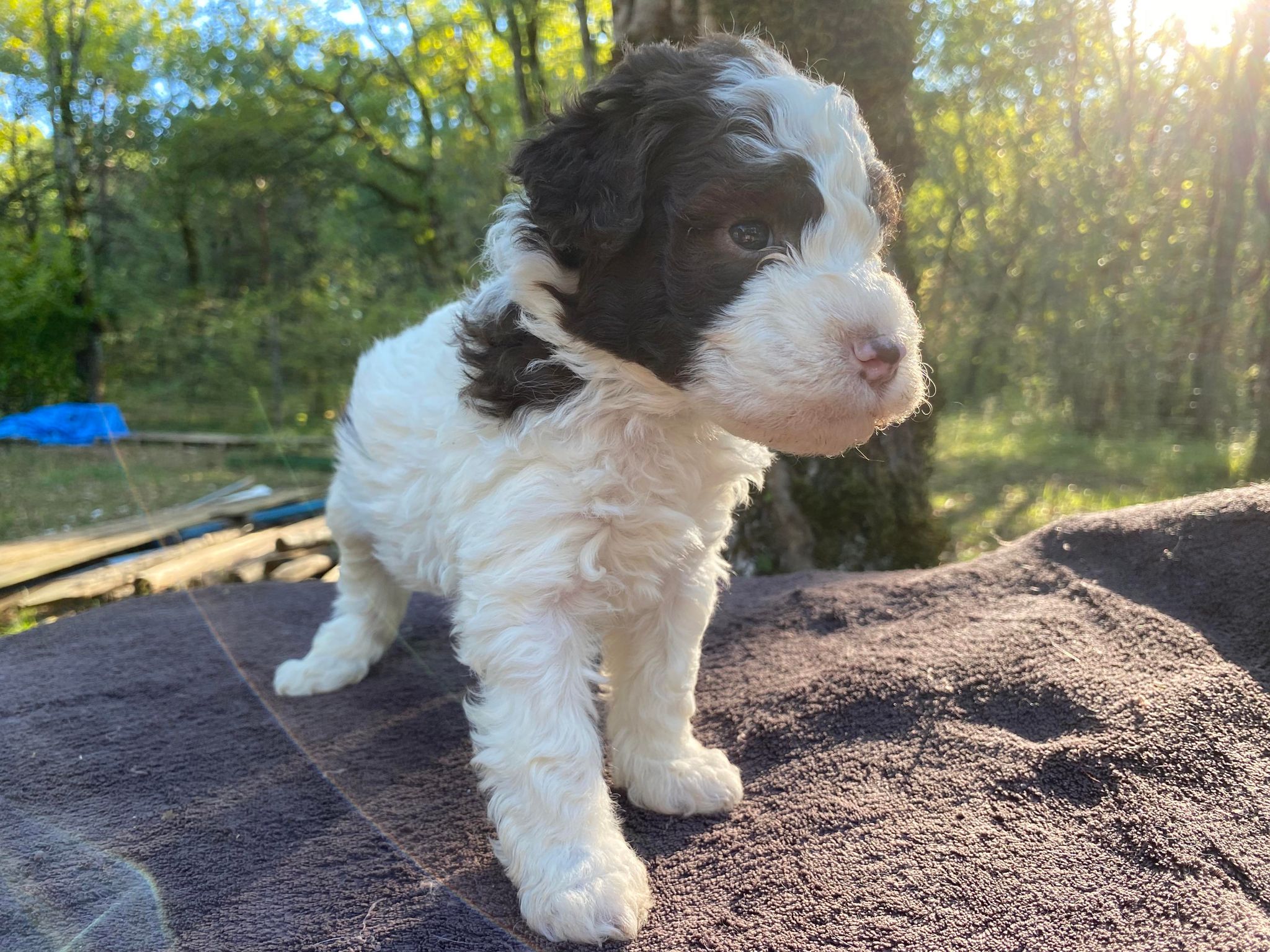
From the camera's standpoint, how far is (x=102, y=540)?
5.36 metres

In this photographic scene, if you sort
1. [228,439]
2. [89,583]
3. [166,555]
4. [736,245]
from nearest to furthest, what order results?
1. [736,245]
2. [89,583]
3. [166,555]
4. [228,439]

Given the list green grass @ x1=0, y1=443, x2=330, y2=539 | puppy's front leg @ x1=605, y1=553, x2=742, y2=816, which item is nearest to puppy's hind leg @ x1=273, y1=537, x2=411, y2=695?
puppy's front leg @ x1=605, y1=553, x2=742, y2=816

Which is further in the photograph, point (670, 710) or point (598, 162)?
point (670, 710)

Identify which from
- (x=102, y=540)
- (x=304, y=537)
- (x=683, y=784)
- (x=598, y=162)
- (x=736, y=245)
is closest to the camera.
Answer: (x=736, y=245)

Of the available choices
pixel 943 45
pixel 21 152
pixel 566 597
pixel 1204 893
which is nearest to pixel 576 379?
pixel 566 597

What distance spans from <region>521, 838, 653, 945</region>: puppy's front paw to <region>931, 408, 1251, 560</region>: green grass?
11.3 feet

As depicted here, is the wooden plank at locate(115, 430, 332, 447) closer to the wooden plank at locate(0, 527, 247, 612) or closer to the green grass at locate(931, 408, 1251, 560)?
the wooden plank at locate(0, 527, 247, 612)

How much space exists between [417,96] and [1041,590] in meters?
11.7

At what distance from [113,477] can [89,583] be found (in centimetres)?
340

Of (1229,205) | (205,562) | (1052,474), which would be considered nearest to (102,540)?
(205,562)

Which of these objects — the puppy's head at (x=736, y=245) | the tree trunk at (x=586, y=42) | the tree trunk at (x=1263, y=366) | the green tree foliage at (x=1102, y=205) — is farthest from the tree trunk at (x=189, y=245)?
the tree trunk at (x=1263, y=366)

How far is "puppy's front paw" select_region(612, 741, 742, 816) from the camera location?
230 cm

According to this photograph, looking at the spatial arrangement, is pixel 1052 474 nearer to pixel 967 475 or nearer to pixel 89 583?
pixel 967 475

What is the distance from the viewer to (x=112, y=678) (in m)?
3.25
